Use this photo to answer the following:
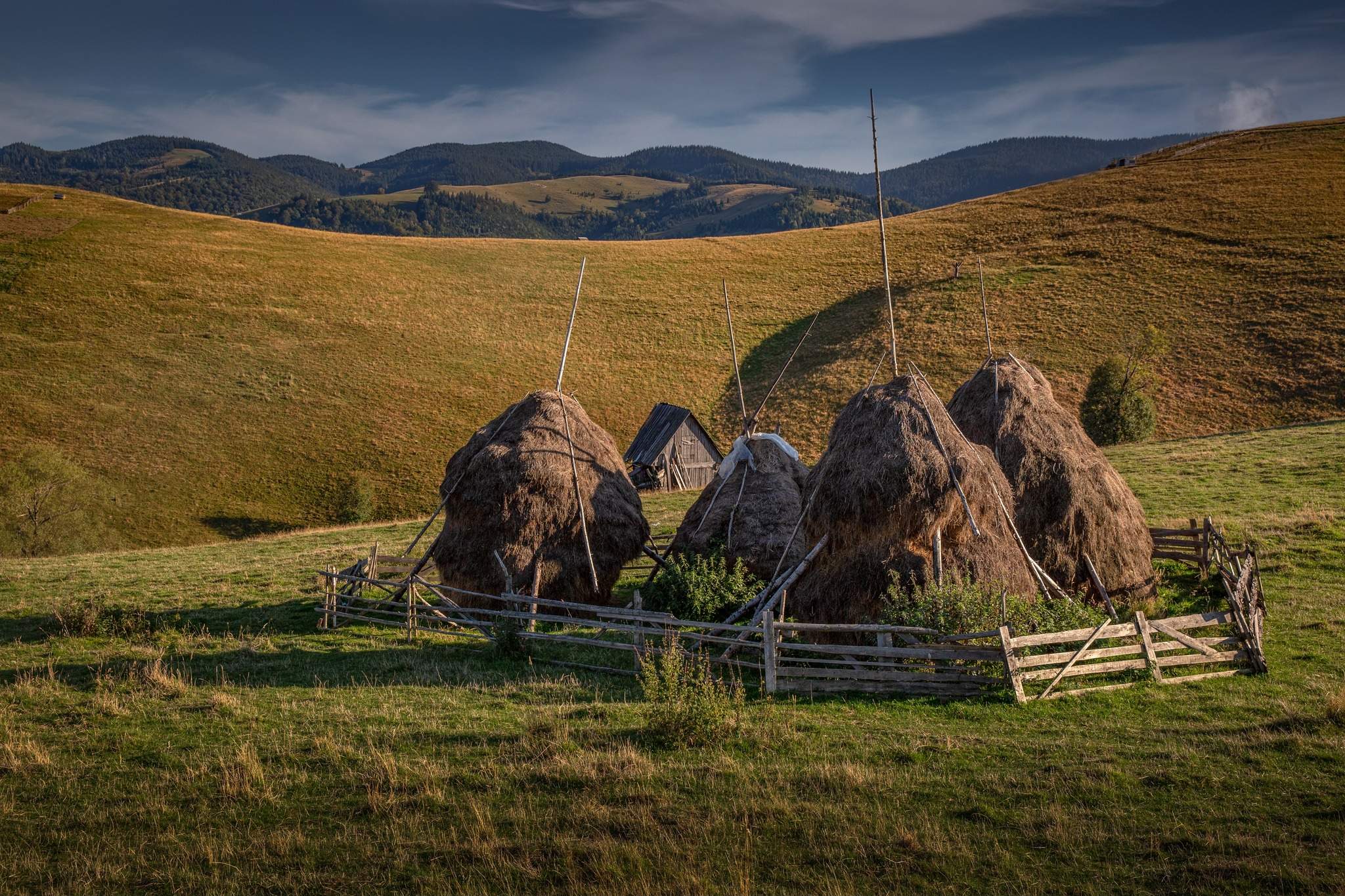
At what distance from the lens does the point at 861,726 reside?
394 inches

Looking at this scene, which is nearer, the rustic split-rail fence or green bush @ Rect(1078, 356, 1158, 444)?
the rustic split-rail fence

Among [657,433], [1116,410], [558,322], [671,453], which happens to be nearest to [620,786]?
[671,453]

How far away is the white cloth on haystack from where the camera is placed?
18125mm

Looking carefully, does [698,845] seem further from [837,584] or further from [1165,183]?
[1165,183]

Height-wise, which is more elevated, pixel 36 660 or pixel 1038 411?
pixel 1038 411

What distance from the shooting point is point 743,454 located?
59.7 feet

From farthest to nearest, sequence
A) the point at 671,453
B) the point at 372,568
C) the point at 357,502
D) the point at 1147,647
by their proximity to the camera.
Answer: the point at 671,453, the point at 357,502, the point at 372,568, the point at 1147,647

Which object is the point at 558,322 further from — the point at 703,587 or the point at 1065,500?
the point at 1065,500

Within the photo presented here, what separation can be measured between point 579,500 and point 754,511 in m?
3.63

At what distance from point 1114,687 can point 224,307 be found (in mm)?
63521

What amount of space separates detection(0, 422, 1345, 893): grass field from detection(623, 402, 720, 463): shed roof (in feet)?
88.6

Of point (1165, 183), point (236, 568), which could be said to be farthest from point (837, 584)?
point (1165, 183)

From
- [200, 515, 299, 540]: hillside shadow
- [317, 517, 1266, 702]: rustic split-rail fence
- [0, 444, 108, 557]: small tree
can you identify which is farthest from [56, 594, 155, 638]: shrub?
[200, 515, 299, 540]: hillside shadow

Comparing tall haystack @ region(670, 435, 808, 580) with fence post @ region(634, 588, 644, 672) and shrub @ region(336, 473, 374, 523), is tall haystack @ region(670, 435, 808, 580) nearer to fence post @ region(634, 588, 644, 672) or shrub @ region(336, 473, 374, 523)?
fence post @ region(634, 588, 644, 672)
